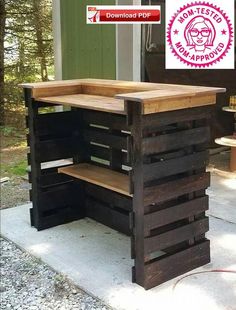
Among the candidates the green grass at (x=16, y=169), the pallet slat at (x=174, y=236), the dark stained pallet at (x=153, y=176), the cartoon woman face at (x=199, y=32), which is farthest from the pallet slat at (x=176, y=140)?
the green grass at (x=16, y=169)

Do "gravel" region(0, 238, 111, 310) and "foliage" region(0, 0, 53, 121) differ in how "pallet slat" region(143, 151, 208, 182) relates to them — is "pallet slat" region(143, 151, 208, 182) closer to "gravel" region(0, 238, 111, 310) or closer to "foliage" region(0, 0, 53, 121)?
→ "gravel" region(0, 238, 111, 310)

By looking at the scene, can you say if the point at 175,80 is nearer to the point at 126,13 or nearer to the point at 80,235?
the point at 126,13

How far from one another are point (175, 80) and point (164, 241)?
311 cm

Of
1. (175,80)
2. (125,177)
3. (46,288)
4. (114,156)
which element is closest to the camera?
(46,288)

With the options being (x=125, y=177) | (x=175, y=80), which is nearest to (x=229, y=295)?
(x=125, y=177)

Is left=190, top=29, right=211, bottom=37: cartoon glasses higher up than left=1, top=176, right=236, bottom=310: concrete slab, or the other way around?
left=190, top=29, right=211, bottom=37: cartoon glasses

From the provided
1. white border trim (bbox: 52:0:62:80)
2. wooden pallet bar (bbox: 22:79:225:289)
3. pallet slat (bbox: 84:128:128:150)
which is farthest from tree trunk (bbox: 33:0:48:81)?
pallet slat (bbox: 84:128:128:150)

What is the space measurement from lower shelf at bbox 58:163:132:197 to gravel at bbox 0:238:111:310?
570 mm

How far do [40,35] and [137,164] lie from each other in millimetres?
6063

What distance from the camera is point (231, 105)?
4766mm

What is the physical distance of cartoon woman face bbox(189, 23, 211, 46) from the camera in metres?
4.41

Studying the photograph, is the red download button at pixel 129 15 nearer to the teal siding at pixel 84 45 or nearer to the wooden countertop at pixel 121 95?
the teal siding at pixel 84 45

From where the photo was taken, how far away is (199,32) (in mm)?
4426

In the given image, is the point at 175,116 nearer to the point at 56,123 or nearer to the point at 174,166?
the point at 174,166
